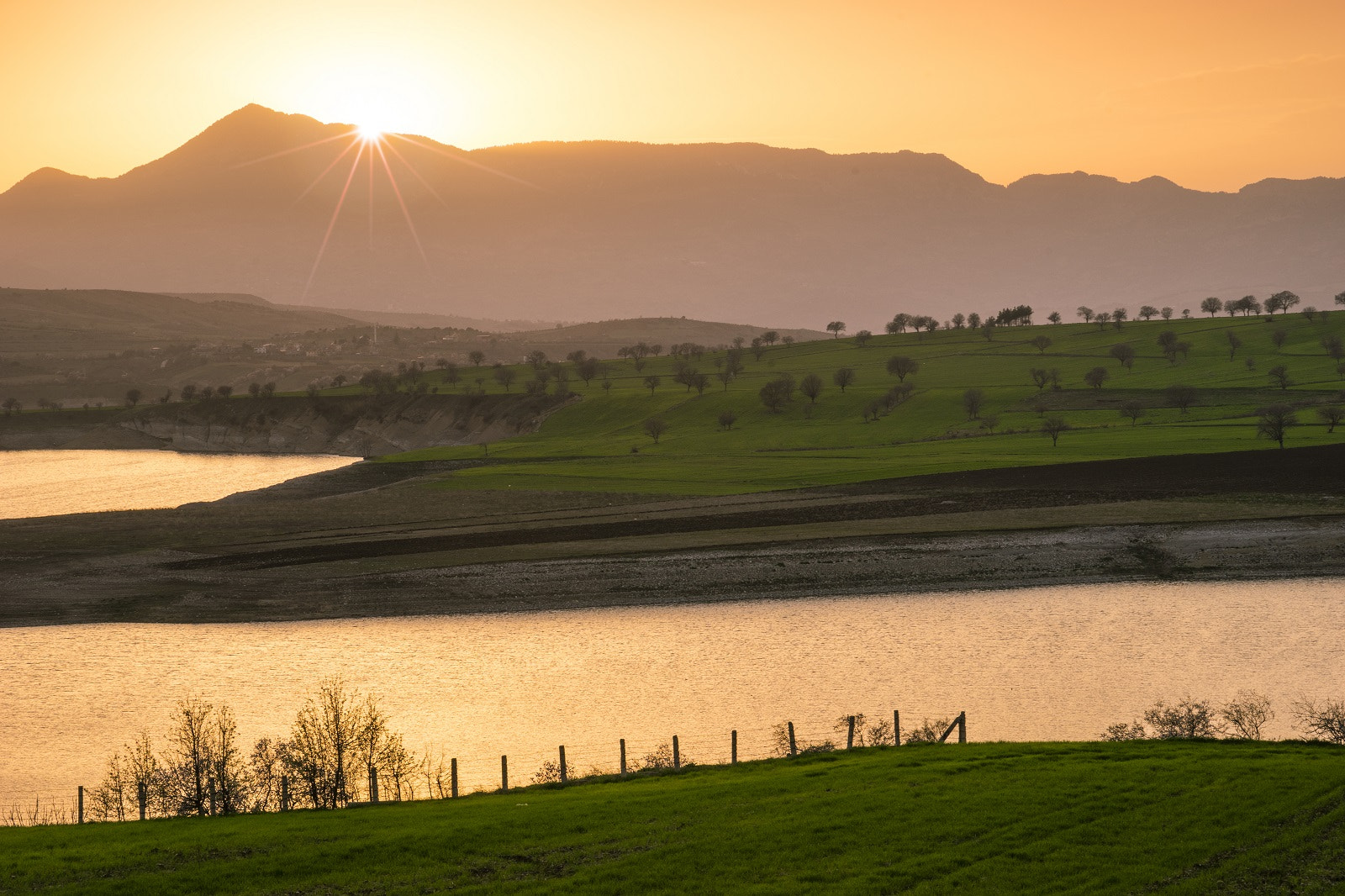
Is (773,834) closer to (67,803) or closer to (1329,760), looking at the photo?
(1329,760)

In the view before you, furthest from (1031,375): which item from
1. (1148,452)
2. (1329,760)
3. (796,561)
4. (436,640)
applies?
(1329,760)

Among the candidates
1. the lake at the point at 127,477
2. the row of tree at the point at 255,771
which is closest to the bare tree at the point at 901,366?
the lake at the point at 127,477

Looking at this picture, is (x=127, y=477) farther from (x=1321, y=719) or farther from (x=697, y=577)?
(x=1321, y=719)

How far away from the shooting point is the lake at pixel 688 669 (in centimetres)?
4544

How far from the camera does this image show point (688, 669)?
54438mm

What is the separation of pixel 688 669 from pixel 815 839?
27.7 metres

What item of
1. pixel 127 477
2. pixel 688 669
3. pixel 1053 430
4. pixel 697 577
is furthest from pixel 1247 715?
pixel 127 477

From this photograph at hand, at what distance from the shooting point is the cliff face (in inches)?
6895

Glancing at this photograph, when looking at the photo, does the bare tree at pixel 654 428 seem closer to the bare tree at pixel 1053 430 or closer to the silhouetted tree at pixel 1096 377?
the bare tree at pixel 1053 430

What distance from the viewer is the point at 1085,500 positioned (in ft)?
290

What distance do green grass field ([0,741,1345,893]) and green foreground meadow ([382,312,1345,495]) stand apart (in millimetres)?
70828

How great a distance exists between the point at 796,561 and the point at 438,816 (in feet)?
152

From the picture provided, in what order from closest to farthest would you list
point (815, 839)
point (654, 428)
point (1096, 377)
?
point (815, 839) < point (654, 428) < point (1096, 377)

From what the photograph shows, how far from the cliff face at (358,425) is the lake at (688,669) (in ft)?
352
